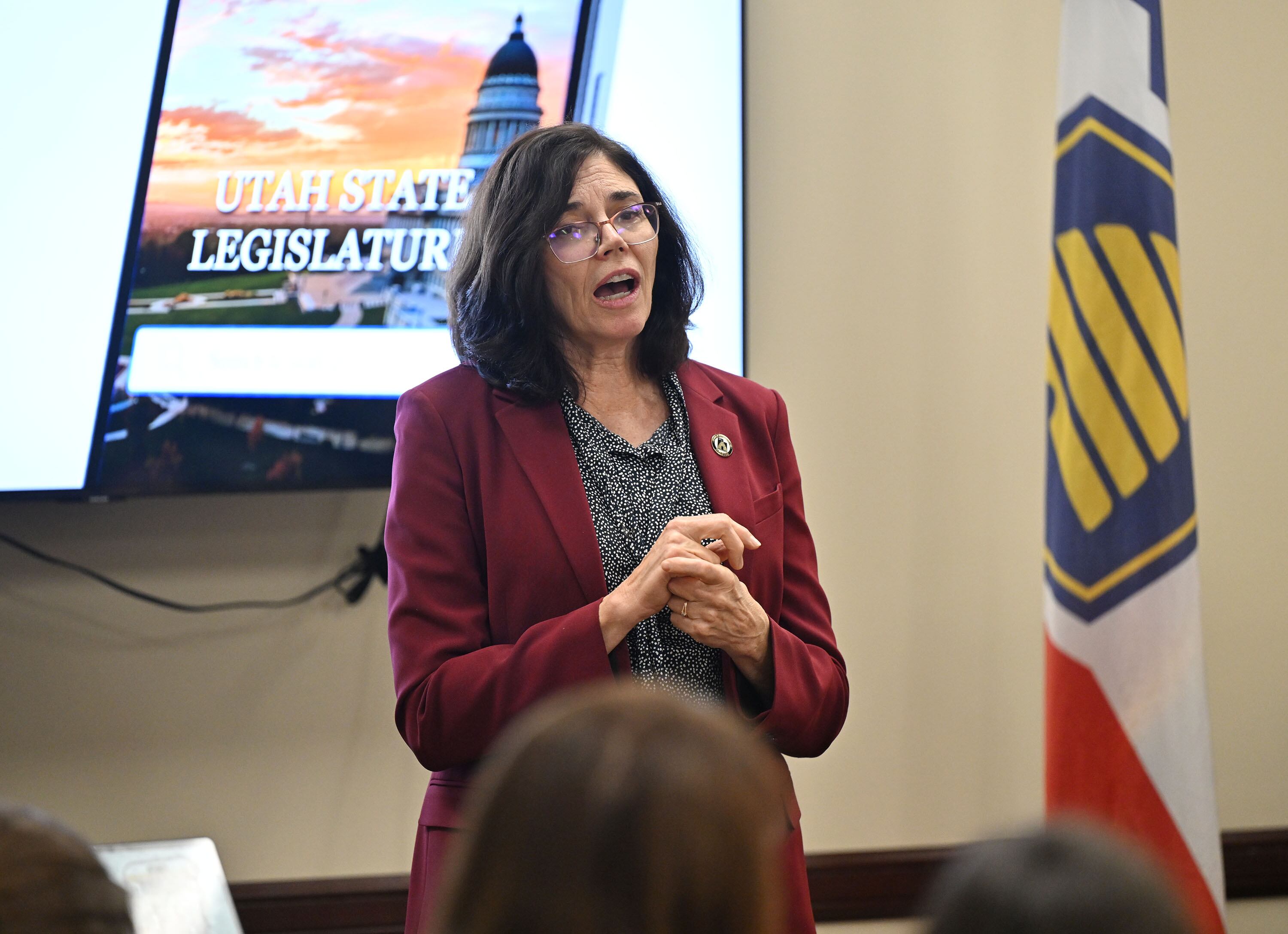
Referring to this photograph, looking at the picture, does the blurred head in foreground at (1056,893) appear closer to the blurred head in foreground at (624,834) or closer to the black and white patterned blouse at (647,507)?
the blurred head in foreground at (624,834)

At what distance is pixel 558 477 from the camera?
148 centimetres

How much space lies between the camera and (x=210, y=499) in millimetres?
2479

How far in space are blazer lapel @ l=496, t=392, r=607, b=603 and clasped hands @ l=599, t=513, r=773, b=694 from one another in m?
0.05

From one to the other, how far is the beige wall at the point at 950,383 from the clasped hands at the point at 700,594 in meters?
1.24

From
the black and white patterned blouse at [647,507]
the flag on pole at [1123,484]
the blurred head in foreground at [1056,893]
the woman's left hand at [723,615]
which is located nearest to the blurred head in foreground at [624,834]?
the blurred head in foreground at [1056,893]

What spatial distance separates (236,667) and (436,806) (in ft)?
3.91

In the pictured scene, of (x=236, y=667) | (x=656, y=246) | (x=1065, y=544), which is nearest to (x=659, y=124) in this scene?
(x=656, y=246)

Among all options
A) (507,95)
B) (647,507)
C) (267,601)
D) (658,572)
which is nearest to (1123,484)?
(647,507)

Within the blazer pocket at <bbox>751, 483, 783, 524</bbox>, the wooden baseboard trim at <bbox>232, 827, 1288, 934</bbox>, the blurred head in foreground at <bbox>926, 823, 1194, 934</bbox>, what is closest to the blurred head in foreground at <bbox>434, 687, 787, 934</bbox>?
the blurred head in foreground at <bbox>926, 823, 1194, 934</bbox>

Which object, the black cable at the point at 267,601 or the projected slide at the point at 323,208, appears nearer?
the projected slide at the point at 323,208

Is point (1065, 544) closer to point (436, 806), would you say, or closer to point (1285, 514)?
point (1285, 514)

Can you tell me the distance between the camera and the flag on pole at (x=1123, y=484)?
2.01m

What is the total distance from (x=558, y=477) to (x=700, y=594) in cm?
25

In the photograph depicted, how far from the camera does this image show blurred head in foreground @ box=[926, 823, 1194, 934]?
461mm
